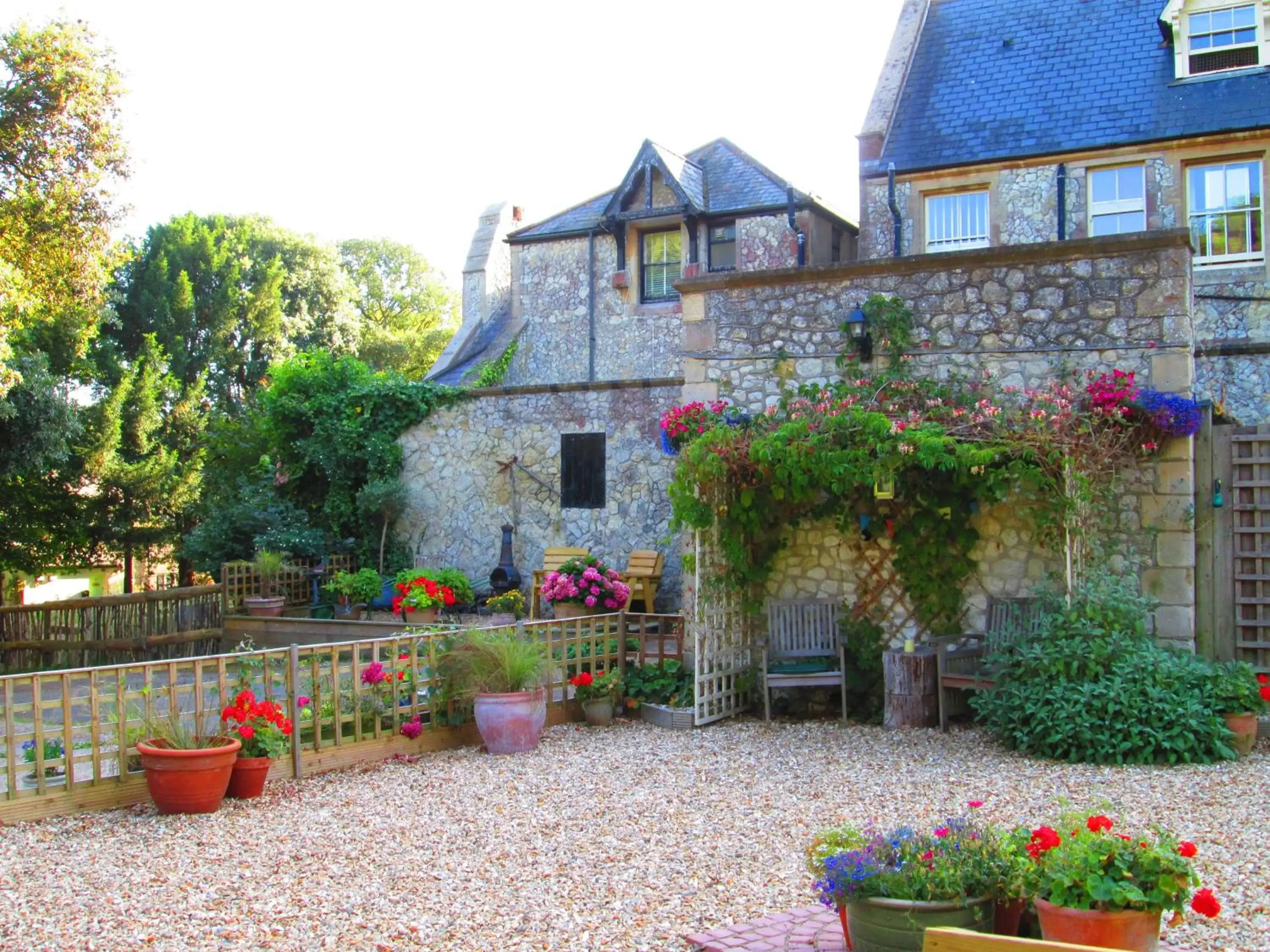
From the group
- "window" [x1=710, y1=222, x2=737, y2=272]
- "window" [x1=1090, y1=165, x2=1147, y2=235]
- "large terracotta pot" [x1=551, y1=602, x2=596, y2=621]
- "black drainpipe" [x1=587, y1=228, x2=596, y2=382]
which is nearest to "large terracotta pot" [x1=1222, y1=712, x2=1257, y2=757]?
"large terracotta pot" [x1=551, y1=602, x2=596, y2=621]

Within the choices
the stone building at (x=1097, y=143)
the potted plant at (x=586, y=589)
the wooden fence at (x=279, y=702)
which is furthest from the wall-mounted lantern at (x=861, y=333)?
the stone building at (x=1097, y=143)

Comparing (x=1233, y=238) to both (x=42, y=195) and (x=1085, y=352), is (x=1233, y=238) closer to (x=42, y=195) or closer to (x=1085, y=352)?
(x=1085, y=352)

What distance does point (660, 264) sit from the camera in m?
19.6

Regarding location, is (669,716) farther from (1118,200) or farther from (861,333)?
(1118,200)

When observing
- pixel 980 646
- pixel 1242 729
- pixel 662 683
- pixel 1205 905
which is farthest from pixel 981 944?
pixel 662 683

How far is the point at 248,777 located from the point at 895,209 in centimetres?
1223

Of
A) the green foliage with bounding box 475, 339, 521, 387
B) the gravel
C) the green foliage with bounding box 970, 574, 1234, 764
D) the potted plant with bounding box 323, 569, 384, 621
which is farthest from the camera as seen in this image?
the green foliage with bounding box 475, 339, 521, 387

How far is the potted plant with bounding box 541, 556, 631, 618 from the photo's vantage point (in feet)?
36.9

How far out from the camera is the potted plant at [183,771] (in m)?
6.52

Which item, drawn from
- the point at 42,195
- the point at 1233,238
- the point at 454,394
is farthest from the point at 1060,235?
the point at 42,195

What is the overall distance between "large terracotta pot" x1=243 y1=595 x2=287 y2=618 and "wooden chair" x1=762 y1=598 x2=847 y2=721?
7684 mm

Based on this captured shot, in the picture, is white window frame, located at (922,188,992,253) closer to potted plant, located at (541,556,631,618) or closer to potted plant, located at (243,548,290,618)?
potted plant, located at (541,556,631,618)

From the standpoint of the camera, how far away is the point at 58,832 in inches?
244

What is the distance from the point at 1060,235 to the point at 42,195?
13378 millimetres
